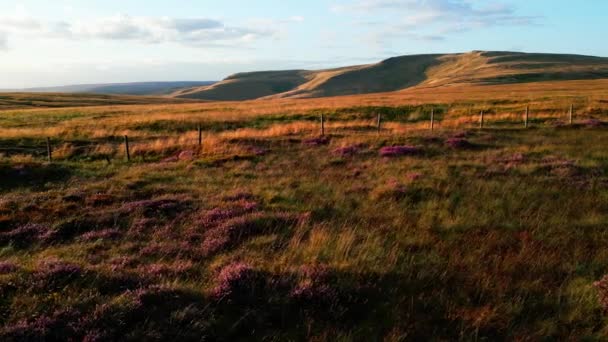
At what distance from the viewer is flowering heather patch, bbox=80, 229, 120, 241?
8.88 metres

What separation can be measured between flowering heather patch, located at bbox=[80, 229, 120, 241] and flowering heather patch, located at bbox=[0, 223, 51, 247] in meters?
0.81

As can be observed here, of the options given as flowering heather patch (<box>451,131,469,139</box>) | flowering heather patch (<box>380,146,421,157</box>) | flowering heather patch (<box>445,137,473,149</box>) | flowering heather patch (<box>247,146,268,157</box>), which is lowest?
flowering heather patch (<box>247,146,268,157</box>)

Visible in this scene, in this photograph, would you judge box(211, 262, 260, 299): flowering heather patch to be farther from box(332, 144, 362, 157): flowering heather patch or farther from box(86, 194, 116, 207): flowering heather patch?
box(332, 144, 362, 157): flowering heather patch

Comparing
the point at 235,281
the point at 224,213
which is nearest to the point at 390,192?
the point at 224,213

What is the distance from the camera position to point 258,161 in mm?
18656

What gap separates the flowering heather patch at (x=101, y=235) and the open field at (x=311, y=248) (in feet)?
0.22

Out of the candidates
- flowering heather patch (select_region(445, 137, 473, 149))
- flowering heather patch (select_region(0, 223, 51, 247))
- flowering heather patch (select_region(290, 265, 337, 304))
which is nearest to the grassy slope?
flowering heather patch (select_region(445, 137, 473, 149))

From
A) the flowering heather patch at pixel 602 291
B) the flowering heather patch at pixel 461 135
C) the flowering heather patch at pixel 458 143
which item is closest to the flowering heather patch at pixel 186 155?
the flowering heather patch at pixel 458 143

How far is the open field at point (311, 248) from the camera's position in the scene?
17.6 feet

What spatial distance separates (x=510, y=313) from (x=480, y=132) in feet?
Answer: 68.4

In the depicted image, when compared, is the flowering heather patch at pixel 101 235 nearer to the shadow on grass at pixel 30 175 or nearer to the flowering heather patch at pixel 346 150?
the shadow on grass at pixel 30 175

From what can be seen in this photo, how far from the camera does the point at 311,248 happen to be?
7684 mm

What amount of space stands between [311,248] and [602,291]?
431 centimetres

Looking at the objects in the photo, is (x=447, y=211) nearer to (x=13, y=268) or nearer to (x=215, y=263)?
(x=215, y=263)
